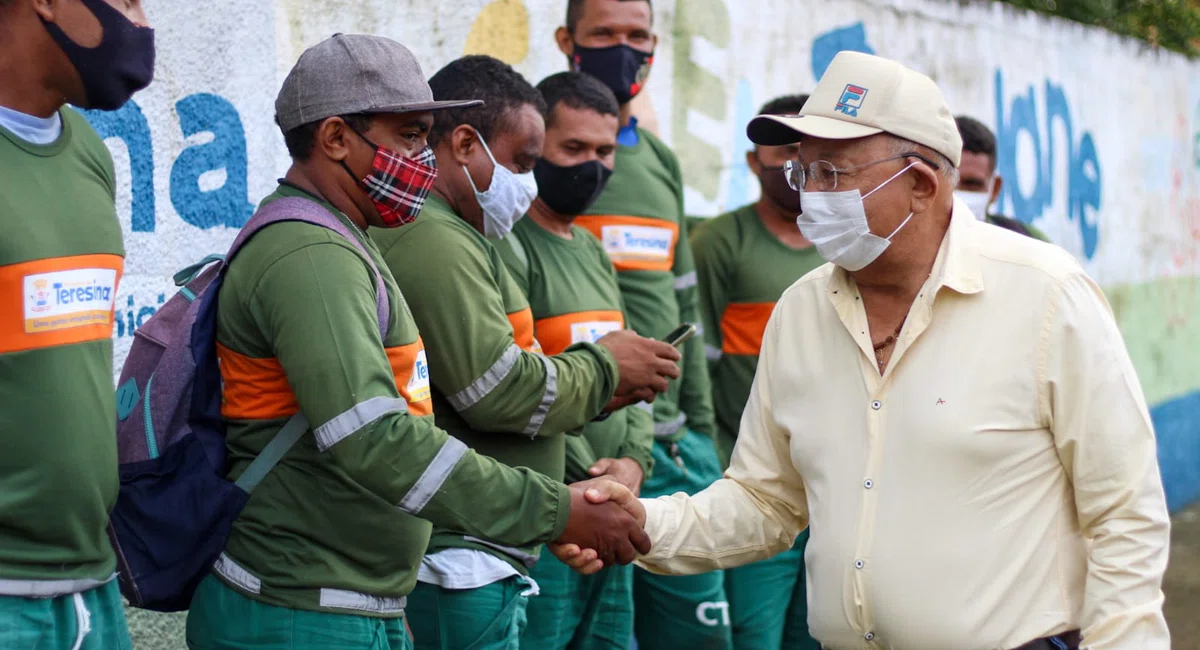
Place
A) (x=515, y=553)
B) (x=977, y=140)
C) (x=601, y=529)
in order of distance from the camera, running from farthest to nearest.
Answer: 1. (x=977, y=140)
2. (x=515, y=553)
3. (x=601, y=529)

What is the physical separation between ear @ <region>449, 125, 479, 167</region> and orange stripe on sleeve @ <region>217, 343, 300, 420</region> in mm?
1116

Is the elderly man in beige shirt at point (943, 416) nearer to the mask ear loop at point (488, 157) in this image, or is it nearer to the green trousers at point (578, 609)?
Result: the mask ear loop at point (488, 157)

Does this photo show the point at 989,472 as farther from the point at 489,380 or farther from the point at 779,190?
the point at 779,190

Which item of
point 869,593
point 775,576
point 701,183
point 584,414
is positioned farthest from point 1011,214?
point 869,593

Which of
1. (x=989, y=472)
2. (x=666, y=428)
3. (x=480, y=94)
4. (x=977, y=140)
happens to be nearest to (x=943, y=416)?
(x=989, y=472)

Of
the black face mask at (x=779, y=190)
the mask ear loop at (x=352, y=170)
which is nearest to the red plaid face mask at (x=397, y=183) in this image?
the mask ear loop at (x=352, y=170)

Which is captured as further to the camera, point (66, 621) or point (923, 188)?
point (923, 188)

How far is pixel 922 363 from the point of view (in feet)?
9.79

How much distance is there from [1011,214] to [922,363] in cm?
646

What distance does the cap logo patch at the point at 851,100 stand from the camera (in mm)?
3098

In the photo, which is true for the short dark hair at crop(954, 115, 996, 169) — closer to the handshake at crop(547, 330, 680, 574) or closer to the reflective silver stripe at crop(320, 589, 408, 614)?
the handshake at crop(547, 330, 680, 574)

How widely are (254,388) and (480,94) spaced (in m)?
1.35

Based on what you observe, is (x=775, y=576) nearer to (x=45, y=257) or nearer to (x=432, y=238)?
(x=432, y=238)

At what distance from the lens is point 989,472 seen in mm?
2900
